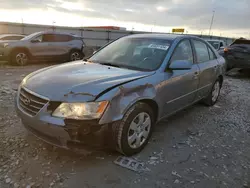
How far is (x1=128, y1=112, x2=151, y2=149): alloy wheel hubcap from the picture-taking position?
2.73 metres

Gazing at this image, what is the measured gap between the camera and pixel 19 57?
962 centimetres

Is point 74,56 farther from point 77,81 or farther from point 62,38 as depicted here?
point 77,81

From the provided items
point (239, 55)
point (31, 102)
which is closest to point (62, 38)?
point (239, 55)

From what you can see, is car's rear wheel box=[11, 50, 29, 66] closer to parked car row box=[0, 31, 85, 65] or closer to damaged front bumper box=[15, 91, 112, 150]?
parked car row box=[0, 31, 85, 65]

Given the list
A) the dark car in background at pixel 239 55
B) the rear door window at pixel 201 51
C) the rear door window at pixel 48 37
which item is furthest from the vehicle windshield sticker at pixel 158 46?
the rear door window at pixel 48 37

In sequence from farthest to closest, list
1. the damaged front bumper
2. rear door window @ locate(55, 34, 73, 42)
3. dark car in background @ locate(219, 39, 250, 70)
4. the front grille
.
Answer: rear door window @ locate(55, 34, 73, 42)
dark car in background @ locate(219, 39, 250, 70)
the front grille
the damaged front bumper

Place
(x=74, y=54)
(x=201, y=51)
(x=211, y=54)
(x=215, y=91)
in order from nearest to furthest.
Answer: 1. (x=201, y=51)
2. (x=211, y=54)
3. (x=215, y=91)
4. (x=74, y=54)

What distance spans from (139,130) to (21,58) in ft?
28.1

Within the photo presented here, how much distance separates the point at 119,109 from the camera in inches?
96.5

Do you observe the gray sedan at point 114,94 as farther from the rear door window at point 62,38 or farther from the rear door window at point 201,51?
the rear door window at point 62,38

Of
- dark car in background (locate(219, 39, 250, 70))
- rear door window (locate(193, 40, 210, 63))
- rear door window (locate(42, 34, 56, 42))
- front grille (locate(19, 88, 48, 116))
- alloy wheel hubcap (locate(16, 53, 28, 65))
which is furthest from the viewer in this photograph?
rear door window (locate(42, 34, 56, 42))

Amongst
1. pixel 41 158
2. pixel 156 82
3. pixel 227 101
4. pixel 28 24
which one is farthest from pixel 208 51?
pixel 28 24

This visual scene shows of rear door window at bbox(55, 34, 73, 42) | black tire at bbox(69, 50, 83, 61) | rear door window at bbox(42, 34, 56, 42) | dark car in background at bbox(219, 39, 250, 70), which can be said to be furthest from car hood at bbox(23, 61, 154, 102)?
black tire at bbox(69, 50, 83, 61)

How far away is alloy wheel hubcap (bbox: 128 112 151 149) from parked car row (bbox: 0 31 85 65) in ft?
27.8
